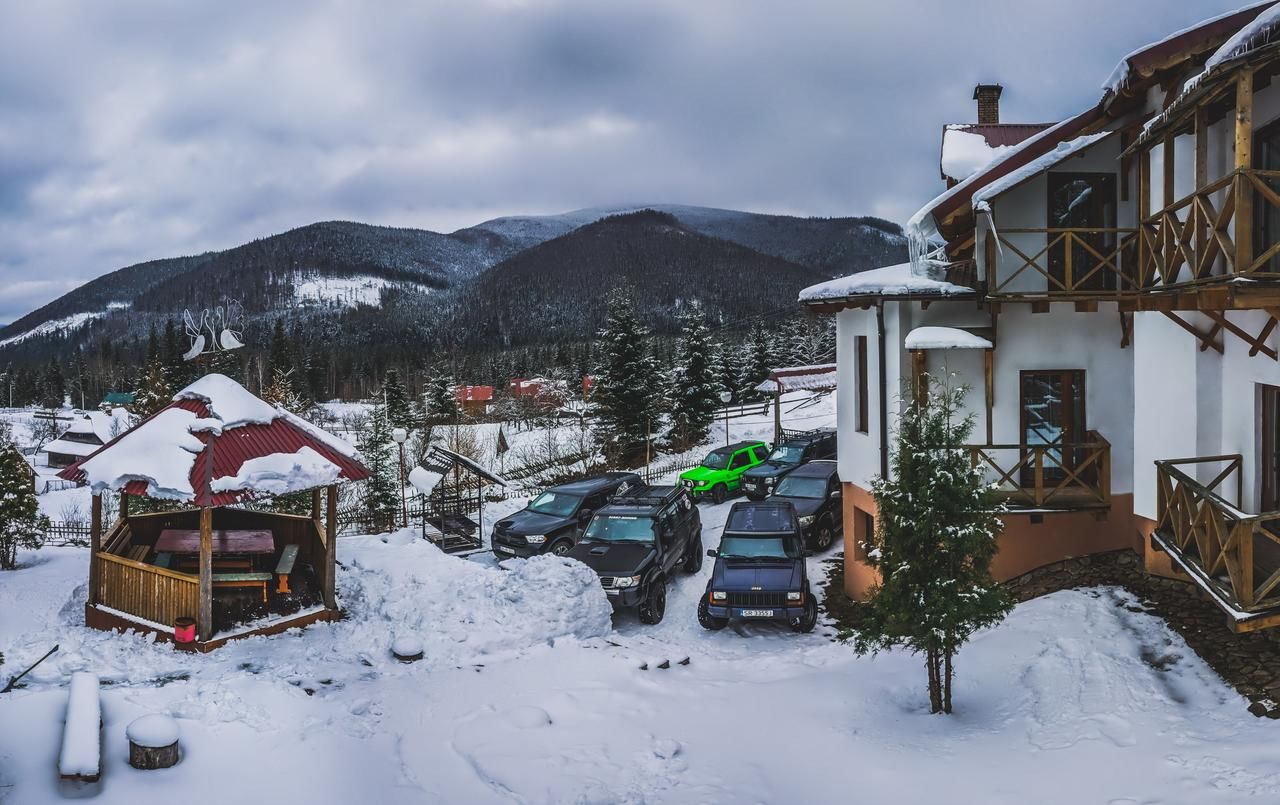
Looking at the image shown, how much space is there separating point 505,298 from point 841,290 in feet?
581

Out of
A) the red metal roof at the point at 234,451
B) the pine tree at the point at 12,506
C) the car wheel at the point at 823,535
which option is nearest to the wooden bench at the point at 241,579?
the red metal roof at the point at 234,451

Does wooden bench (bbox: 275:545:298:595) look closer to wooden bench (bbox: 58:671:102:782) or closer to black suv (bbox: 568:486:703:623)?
wooden bench (bbox: 58:671:102:782)

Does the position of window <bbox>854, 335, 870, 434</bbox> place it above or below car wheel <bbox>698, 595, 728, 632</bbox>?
above

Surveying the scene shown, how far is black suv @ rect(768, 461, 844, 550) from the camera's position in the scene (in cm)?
1761

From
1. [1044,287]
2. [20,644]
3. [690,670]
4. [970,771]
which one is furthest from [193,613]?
[1044,287]

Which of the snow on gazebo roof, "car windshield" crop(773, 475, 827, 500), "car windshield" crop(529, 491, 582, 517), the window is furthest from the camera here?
"car windshield" crop(773, 475, 827, 500)

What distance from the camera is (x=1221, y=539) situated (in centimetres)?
733

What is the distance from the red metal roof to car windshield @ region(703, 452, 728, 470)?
46.9 ft

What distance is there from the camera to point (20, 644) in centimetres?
1053

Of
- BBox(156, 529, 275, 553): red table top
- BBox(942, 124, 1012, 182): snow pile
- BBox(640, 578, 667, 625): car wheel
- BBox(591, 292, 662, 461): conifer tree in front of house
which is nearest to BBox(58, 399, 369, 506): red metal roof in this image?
BBox(156, 529, 275, 553): red table top

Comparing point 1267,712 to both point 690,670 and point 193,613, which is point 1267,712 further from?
point 193,613

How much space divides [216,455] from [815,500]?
1255 cm

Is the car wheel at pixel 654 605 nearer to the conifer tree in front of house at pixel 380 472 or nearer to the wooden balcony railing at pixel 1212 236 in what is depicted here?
the wooden balcony railing at pixel 1212 236

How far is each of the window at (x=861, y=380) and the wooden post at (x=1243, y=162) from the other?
7.98 meters
